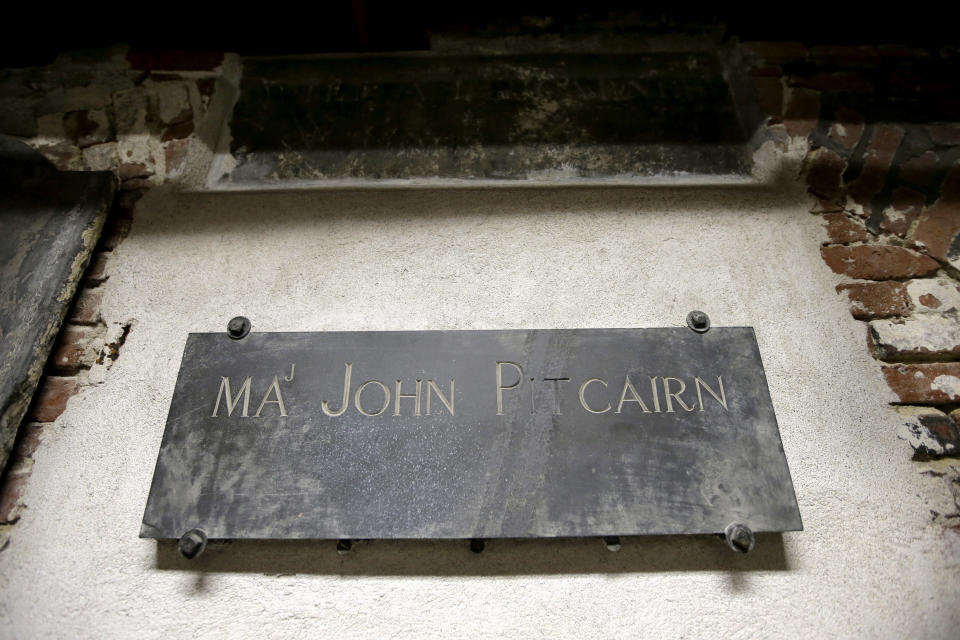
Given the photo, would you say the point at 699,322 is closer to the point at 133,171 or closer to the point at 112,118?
the point at 133,171

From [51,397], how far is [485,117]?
4.19 ft

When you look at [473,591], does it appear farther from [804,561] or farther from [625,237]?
[625,237]

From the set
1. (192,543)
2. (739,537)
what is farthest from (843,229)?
(192,543)

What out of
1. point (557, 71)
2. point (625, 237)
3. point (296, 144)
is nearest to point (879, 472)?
point (625, 237)

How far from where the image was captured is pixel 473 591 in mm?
1066

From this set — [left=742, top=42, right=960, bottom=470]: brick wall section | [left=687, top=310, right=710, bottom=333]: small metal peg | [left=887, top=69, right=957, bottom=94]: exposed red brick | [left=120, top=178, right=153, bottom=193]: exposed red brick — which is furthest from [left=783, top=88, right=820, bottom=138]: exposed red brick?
[left=120, top=178, right=153, bottom=193]: exposed red brick

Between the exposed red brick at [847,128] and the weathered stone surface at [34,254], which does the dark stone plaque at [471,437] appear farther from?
the exposed red brick at [847,128]

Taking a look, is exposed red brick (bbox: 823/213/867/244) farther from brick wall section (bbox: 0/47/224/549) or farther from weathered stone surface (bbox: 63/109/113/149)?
weathered stone surface (bbox: 63/109/113/149)

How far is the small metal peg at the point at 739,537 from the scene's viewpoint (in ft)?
3.39

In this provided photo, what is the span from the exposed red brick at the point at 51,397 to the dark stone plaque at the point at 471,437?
27 centimetres

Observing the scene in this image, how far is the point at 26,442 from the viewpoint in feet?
3.92

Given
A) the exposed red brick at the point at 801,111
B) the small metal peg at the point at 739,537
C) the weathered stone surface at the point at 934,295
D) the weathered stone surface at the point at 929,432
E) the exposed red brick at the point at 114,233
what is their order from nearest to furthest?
the small metal peg at the point at 739,537 → the weathered stone surface at the point at 929,432 → the weathered stone surface at the point at 934,295 → the exposed red brick at the point at 114,233 → the exposed red brick at the point at 801,111

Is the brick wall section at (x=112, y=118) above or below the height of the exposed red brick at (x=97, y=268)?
above

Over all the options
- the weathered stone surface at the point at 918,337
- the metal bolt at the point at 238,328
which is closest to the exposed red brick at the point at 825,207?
the weathered stone surface at the point at 918,337
